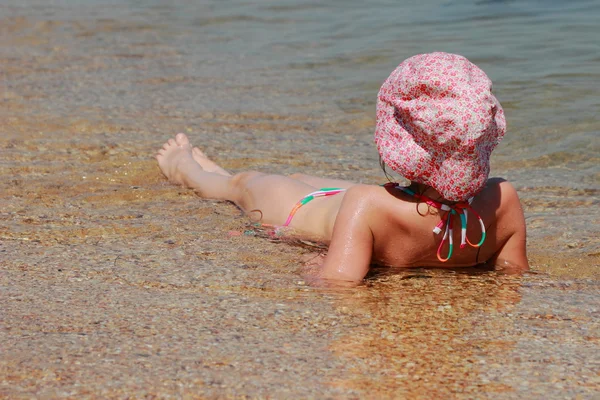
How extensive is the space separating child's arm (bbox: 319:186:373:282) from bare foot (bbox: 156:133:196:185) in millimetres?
1953

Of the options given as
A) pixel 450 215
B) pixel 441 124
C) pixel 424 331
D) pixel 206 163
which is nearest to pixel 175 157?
pixel 206 163

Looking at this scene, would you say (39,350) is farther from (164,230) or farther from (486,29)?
(486,29)

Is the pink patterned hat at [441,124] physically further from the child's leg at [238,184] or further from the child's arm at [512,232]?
the child's leg at [238,184]

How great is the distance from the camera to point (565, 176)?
212 inches

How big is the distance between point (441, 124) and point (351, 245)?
1.98 ft

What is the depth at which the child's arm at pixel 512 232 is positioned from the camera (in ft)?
11.4

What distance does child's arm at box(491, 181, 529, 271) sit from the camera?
137 inches

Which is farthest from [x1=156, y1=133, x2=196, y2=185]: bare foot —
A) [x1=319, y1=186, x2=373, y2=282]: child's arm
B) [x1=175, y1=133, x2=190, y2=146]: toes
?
[x1=319, y1=186, x2=373, y2=282]: child's arm

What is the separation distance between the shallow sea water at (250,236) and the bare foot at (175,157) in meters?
0.12

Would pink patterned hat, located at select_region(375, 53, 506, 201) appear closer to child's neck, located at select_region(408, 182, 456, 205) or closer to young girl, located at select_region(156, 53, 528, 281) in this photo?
young girl, located at select_region(156, 53, 528, 281)

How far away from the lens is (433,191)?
339 cm

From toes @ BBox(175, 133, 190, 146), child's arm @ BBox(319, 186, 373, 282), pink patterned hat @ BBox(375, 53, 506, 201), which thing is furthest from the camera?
toes @ BBox(175, 133, 190, 146)

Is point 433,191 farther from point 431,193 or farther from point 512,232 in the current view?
point 512,232

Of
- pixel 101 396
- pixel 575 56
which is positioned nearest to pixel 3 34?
pixel 575 56
